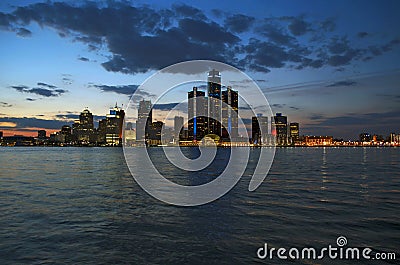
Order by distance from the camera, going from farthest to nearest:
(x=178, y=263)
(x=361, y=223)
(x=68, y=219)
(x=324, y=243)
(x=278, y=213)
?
(x=278, y=213) < (x=68, y=219) < (x=361, y=223) < (x=324, y=243) < (x=178, y=263)

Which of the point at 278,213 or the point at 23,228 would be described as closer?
the point at 23,228

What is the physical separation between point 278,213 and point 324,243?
562cm

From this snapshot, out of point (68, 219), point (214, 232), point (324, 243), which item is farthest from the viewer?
point (68, 219)

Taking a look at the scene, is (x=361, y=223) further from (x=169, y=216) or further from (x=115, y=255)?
(x=115, y=255)

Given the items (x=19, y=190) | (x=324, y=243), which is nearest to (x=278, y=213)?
(x=324, y=243)

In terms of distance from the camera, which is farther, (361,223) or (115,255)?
(361,223)

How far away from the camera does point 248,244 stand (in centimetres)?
1326

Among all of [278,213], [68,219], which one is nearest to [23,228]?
[68,219]

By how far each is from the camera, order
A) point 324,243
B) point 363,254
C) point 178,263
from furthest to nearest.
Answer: point 324,243 < point 363,254 < point 178,263

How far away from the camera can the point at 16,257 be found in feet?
39.0

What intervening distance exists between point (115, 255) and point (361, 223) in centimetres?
1265

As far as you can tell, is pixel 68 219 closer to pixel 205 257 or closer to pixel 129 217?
pixel 129 217

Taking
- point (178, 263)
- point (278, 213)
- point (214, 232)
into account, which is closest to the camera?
point (178, 263)

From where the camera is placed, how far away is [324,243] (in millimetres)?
13188
